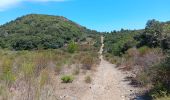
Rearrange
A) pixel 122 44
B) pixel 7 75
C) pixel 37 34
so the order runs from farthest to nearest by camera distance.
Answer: pixel 37 34 → pixel 122 44 → pixel 7 75

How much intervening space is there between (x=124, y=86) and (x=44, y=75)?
10.6 metres

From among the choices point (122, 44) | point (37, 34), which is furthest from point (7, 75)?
point (37, 34)

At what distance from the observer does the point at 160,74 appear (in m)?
14.9

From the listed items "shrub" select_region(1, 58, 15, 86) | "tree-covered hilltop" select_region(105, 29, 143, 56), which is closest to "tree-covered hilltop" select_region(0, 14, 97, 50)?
"tree-covered hilltop" select_region(105, 29, 143, 56)

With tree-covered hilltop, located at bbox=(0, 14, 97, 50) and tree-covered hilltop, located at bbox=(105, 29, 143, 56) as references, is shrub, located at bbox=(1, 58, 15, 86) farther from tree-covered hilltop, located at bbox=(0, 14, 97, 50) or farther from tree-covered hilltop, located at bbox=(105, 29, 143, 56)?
tree-covered hilltop, located at bbox=(0, 14, 97, 50)

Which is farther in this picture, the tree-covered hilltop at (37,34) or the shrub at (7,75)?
the tree-covered hilltop at (37,34)

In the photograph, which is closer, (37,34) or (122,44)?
(122,44)

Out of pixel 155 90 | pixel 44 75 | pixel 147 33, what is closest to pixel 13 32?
pixel 147 33

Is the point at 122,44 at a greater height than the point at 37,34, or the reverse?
the point at 37,34

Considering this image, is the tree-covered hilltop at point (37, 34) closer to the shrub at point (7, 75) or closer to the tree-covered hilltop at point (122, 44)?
the tree-covered hilltop at point (122, 44)

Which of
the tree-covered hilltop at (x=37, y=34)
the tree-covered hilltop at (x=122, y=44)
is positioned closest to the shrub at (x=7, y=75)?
the tree-covered hilltop at (x=122, y=44)

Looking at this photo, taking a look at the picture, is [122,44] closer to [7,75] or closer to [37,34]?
[37,34]

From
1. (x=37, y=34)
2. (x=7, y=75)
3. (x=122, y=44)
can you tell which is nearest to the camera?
(x=7, y=75)

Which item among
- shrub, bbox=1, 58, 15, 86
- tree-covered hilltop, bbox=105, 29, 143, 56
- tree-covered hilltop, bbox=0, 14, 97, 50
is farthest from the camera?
tree-covered hilltop, bbox=0, 14, 97, 50
